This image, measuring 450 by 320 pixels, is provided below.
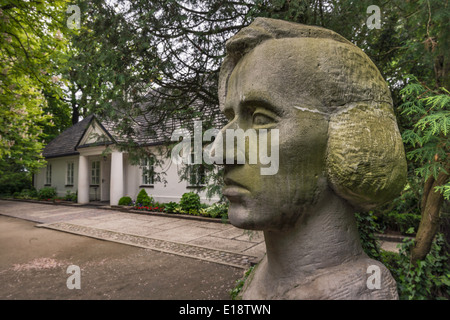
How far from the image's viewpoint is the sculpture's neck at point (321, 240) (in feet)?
5.54

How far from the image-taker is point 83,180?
15805 millimetres

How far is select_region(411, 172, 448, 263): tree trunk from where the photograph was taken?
2969mm

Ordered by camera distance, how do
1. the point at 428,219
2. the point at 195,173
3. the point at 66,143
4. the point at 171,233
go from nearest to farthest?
1. the point at 428,219
2. the point at 195,173
3. the point at 171,233
4. the point at 66,143

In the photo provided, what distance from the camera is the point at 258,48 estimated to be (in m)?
1.76

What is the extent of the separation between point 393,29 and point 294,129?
345cm

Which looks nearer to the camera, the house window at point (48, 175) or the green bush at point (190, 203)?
the green bush at point (190, 203)

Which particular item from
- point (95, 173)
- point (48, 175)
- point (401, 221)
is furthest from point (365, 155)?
point (48, 175)

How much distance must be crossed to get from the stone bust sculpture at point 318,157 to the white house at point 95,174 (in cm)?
959

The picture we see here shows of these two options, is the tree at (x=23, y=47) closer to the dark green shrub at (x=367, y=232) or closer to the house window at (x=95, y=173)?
the dark green shrub at (x=367, y=232)

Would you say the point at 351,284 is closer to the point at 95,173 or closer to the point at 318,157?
the point at 318,157

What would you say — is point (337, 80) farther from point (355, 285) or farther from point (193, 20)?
point (193, 20)

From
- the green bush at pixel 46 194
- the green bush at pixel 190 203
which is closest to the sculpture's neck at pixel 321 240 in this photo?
the green bush at pixel 190 203

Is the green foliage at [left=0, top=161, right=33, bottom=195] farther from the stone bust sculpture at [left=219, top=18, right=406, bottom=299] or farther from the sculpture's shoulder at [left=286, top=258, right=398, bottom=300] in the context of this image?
the sculpture's shoulder at [left=286, top=258, right=398, bottom=300]

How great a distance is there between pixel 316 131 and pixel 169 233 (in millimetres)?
7477
